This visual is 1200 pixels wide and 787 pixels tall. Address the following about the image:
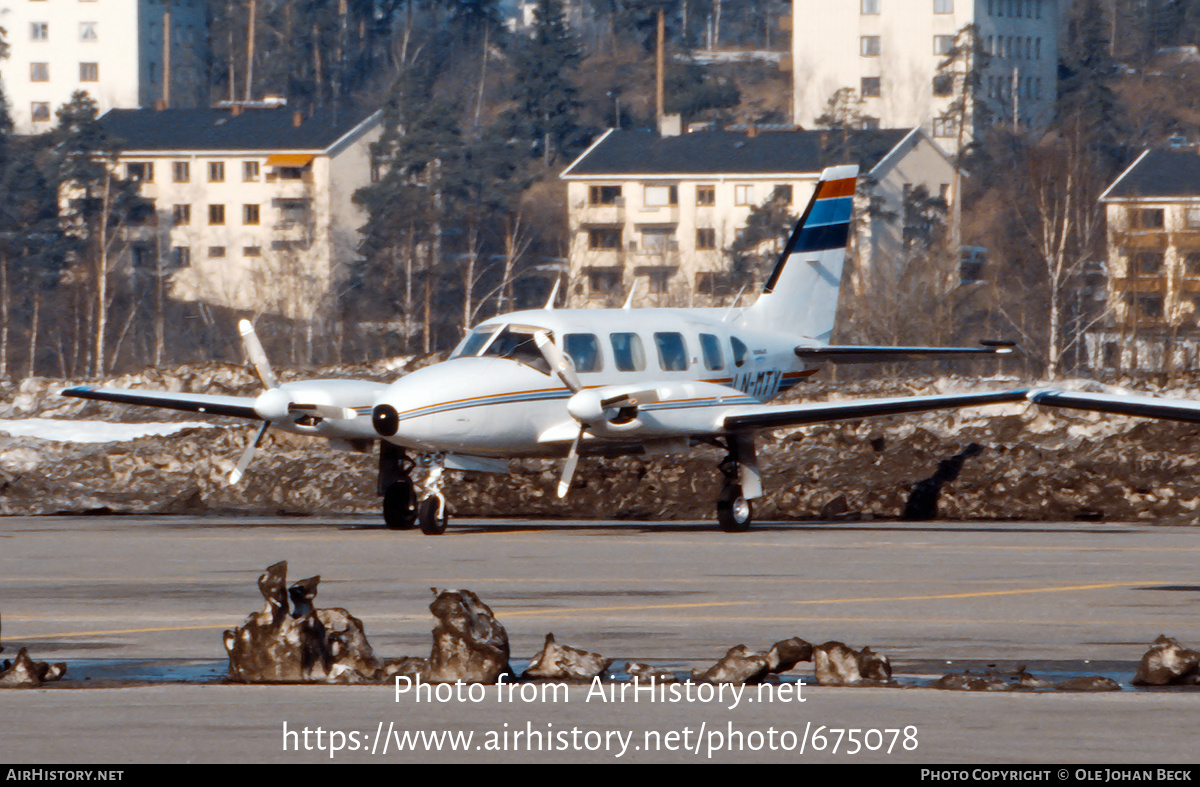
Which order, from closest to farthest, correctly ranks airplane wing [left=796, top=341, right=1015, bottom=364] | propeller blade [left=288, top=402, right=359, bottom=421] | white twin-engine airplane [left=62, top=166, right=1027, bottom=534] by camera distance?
white twin-engine airplane [left=62, top=166, right=1027, bottom=534], propeller blade [left=288, top=402, right=359, bottom=421], airplane wing [left=796, top=341, right=1015, bottom=364]

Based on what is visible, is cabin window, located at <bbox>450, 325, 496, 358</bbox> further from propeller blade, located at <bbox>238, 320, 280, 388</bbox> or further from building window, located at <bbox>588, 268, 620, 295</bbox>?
building window, located at <bbox>588, 268, 620, 295</bbox>

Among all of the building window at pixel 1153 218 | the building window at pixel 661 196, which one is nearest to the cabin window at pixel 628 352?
the building window at pixel 1153 218

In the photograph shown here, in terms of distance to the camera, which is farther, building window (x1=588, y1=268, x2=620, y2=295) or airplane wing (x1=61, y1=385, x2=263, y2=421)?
building window (x1=588, y1=268, x2=620, y2=295)

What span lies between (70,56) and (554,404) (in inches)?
4418

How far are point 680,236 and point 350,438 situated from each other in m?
73.3

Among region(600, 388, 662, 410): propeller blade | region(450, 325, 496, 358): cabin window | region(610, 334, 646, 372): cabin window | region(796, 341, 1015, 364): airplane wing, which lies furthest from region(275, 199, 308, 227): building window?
region(600, 388, 662, 410): propeller blade

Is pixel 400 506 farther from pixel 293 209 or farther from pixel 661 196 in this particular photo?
pixel 293 209

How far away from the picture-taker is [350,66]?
436 ft

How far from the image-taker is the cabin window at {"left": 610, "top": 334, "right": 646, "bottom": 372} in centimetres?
2344

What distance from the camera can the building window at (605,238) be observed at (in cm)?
9444

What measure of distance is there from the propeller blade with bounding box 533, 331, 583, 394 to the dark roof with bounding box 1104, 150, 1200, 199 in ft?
216

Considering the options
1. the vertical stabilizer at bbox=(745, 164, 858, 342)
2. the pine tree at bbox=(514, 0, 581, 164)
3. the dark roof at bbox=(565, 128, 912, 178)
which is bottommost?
the vertical stabilizer at bbox=(745, 164, 858, 342)

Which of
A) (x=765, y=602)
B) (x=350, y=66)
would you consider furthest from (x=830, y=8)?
(x=765, y=602)

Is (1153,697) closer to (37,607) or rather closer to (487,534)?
(37,607)
